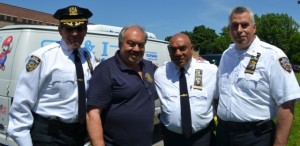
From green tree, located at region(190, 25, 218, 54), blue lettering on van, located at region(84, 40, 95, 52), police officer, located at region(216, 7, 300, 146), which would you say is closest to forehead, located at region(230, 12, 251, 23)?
police officer, located at region(216, 7, 300, 146)

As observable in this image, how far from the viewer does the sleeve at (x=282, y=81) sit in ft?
9.63

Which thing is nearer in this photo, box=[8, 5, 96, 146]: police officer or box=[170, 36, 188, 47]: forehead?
box=[8, 5, 96, 146]: police officer

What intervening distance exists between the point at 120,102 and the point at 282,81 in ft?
4.55

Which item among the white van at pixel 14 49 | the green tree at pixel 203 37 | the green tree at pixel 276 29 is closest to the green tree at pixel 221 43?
the green tree at pixel 203 37

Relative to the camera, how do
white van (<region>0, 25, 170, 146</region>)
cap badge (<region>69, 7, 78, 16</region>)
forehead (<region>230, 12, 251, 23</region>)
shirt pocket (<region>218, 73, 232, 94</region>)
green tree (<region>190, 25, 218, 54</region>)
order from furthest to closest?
1. green tree (<region>190, 25, 218, 54</region>)
2. white van (<region>0, 25, 170, 146</region>)
3. shirt pocket (<region>218, 73, 232, 94</region>)
4. forehead (<region>230, 12, 251, 23</region>)
5. cap badge (<region>69, 7, 78, 16</region>)

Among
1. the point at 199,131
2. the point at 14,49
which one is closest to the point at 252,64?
the point at 199,131

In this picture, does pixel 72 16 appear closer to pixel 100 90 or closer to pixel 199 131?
pixel 100 90

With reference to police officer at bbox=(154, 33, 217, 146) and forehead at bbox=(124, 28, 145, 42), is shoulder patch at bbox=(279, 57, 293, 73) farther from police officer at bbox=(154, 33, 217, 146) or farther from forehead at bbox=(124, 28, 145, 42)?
forehead at bbox=(124, 28, 145, 42)

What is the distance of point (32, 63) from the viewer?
2840 mm

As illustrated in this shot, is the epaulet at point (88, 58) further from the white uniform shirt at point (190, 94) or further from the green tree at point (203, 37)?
the green tree at point (203, 37)

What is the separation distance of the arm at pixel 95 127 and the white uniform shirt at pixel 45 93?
214 mm

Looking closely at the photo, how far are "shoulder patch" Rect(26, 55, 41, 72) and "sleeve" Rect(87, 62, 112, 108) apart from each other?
18.6 inches

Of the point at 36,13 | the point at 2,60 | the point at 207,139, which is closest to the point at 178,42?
the point at 207,139

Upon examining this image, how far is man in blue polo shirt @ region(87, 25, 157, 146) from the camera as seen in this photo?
281cm
